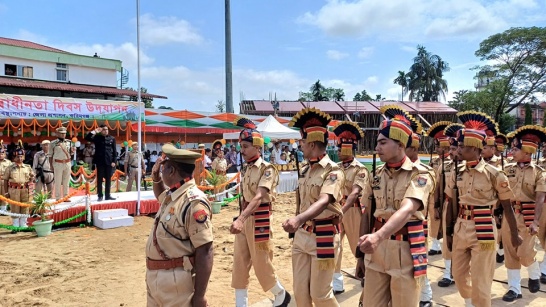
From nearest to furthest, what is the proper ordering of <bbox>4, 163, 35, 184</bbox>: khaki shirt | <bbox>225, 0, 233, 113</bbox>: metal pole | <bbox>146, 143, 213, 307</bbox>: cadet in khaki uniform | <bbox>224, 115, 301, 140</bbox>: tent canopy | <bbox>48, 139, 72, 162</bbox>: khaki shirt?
<bbox>146, 143, 213, 307</bbox>: cadet in khaki uniform
<bbox>4, 163, 35, 184</bbox>: khaki shirt
<bbox>48, 139, 72, 162</bbox>: khaki shirt
<bbox>224, 115, 301, 140</bbox>: tent canopy
<bbox>225, 0, 233, 113</bbox>: metal pole

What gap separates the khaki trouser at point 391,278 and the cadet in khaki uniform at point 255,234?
5.37ft

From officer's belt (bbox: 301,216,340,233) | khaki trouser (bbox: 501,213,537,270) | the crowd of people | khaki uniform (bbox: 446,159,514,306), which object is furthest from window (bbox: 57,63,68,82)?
khaki uniform (bbox: 446,159,514,306)

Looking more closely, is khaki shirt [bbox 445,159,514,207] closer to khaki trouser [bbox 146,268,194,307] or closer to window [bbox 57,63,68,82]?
khaki trouser [bbox 146,268,194,307]

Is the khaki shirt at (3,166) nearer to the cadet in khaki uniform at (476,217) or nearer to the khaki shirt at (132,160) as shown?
the khaki shirt at (132,160)

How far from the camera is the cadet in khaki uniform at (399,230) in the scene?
10.1ft

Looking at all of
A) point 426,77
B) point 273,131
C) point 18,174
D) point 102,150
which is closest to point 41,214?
point 18,174

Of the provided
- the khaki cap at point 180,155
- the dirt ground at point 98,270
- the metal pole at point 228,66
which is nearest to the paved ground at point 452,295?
the dirt ground at point 98,270

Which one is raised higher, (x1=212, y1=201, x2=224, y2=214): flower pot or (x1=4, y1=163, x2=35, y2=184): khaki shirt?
(x1=4, y1=163, x2=35, y2=184): khaki shirt

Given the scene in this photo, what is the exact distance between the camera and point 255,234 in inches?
186

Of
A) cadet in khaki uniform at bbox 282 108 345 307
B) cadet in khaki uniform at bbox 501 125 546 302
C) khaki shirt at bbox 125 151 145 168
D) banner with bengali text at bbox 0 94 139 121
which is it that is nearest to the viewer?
cadet in khaki uniform at bbox 282 108 345 307

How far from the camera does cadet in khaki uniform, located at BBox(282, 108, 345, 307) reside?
372 cm

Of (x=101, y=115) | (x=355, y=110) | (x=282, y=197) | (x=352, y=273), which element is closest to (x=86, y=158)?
(x=101, y=115)

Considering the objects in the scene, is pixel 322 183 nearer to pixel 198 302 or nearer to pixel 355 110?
pixel 198 302

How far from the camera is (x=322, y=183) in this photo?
12.9 feet
